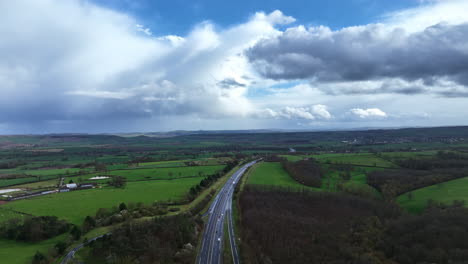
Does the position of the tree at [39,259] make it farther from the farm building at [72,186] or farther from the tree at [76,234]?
the farm building at [72,186]

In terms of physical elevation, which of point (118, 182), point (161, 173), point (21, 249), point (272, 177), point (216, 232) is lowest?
point (216, 232)

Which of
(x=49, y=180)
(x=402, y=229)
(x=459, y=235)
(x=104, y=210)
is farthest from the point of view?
(x=49, y=180)


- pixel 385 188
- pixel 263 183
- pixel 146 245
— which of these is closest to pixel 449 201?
pixel 385 188

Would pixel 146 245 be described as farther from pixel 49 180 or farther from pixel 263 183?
pixel 49 180

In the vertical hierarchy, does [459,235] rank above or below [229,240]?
above

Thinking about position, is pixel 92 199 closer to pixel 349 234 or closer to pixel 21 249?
pixel 21 249

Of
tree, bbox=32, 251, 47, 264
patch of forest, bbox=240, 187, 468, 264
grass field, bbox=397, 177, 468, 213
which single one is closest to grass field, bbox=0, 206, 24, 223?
tree, bbox=32, 251, 47, 264

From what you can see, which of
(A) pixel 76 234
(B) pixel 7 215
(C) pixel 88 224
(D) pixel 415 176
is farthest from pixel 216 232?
(D) pixel 415 176
